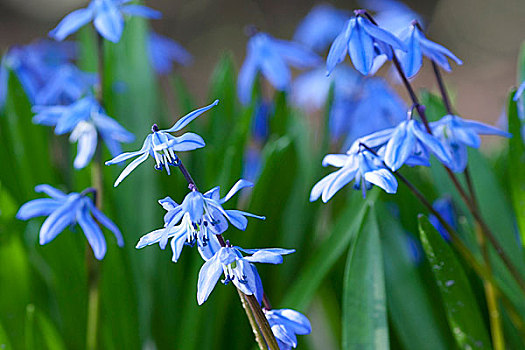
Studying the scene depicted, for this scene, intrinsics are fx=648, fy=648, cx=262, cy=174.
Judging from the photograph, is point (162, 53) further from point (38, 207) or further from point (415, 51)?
point (415, 51)

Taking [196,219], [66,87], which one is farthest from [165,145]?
[66,87]

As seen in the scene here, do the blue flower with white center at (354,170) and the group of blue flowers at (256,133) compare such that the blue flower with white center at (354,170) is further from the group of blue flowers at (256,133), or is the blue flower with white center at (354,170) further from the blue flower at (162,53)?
the blue flower at (162,53)

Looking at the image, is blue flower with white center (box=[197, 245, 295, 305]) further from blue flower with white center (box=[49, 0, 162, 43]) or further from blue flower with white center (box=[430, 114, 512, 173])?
blue flower with white center (box=[49, 0, 162, 43])

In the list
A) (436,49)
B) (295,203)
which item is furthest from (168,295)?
(436,49)

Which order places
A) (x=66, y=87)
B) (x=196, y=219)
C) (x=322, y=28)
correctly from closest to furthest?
(x=196, y=219) < (x=66, y=87) < (x=322, y=28)

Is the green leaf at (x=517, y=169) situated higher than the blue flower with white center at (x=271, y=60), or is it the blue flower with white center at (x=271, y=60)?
the blue flower with white center at (x=271, y=60)

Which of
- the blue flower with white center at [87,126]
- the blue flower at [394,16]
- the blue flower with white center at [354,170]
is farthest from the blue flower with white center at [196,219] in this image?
the blue flower at [394,16]
